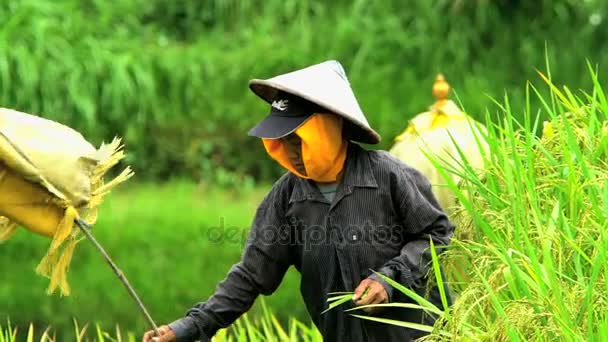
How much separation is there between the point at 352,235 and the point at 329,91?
1.03 ft

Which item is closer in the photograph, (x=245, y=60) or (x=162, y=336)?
(x=162, y=336)

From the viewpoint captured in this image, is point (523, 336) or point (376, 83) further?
point (376, 83)

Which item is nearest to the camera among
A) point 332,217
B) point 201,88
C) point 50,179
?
point 50,179

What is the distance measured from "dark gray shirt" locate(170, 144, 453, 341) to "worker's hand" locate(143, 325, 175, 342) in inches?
0.8

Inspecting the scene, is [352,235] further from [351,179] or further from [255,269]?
[255,269]

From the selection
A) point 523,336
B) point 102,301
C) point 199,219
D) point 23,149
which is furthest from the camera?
point 199,219

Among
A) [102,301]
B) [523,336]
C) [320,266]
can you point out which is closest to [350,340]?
[320,266]

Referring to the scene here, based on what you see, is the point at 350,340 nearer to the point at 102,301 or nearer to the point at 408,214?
the point at 408,214

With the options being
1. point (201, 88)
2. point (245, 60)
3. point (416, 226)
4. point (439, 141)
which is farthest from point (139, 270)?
point (416, 226)

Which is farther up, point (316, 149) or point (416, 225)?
point (316, 149)

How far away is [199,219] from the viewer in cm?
657

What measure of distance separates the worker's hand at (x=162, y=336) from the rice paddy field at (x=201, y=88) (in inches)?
74.8

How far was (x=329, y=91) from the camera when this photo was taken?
3.33 m

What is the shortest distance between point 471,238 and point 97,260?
3090 millimetres
